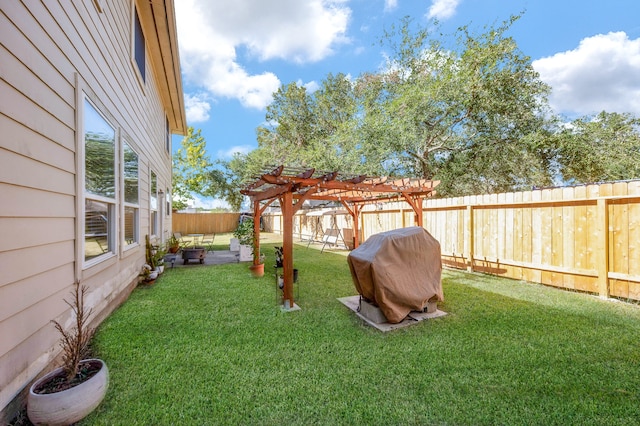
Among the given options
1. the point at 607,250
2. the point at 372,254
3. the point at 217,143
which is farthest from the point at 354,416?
the point at 217,143

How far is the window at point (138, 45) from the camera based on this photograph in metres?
5.14

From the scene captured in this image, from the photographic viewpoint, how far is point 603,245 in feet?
15.1

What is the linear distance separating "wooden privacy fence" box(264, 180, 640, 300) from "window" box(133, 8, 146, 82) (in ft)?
25.4

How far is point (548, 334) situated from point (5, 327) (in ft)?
16.5

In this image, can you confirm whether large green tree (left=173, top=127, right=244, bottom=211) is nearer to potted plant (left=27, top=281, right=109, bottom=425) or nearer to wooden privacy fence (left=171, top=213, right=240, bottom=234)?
wooden privacy fence (left=171, top=213, right=240, bottom=234)

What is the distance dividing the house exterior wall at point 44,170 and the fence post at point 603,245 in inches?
286

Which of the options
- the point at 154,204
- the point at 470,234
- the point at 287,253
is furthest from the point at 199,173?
the point at 470,234

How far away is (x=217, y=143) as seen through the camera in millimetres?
26438

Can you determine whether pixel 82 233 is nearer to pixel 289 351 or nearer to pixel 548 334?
pixel 289 351

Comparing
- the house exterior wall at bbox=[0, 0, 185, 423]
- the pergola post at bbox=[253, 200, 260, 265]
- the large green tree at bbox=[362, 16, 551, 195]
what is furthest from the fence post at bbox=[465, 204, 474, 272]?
the house exterior wall at bbox=[0, 0, 185, 423]

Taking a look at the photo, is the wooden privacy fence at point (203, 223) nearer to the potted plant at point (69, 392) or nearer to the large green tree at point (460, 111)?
the large green tree at point (460, 111)

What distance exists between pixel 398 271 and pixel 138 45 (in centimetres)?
647

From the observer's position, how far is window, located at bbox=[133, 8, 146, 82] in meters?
5.14

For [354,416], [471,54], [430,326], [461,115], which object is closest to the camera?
[354,416]
